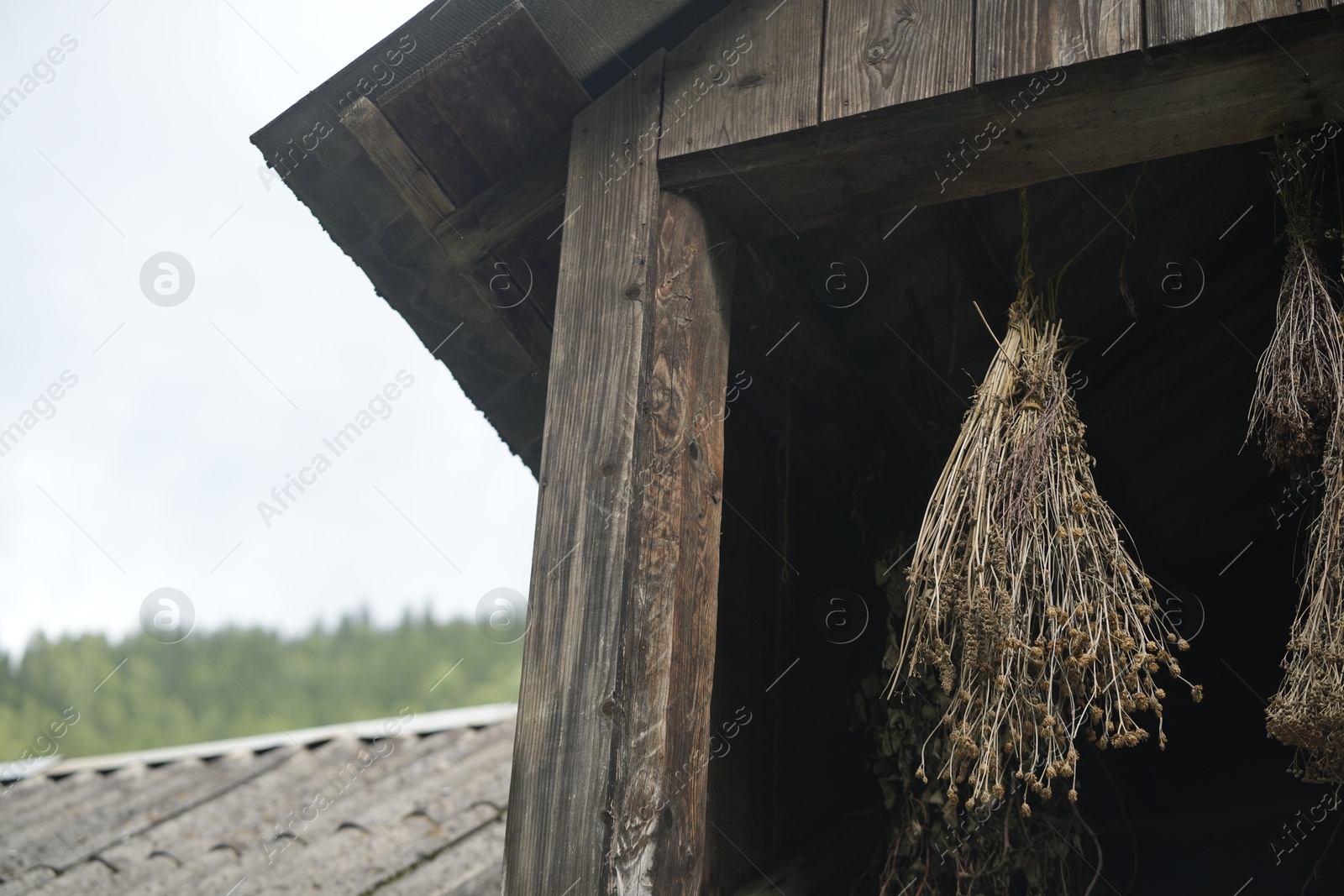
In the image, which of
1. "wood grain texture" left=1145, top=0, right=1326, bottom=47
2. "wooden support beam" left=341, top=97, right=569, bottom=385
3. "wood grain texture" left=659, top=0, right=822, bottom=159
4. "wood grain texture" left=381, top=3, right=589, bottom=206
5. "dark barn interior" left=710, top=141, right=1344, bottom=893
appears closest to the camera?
"wood grain texture" left=1145, top=0, right=1326, bottom=47

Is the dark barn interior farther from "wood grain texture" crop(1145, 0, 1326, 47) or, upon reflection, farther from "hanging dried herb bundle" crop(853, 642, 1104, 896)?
"wood grain texture" crop(1145, 0, 1326, 47)

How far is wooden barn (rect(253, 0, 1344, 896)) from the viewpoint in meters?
1.62

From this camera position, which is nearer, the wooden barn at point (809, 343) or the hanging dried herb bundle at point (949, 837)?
the wooden barn at point (809, 343)

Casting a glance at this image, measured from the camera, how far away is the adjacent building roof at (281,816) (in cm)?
A: 404

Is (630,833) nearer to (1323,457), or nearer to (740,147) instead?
(740,147)

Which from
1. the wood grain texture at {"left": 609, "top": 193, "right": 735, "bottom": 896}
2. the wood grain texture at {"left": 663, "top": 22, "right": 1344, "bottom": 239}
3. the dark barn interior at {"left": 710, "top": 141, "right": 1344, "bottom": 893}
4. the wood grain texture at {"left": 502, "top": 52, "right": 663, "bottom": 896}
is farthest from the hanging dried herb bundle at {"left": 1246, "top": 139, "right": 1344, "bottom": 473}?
the wood grain texture at {"left": 502, "top": 52, "right": 663, "bottom": 896}

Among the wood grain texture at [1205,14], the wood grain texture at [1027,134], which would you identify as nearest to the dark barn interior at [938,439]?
the wood grain texture at [1027,134]

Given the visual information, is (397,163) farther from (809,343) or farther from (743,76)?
(809,343)

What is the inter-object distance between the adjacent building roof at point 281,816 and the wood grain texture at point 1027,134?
2.69m

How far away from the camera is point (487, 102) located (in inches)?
81.3

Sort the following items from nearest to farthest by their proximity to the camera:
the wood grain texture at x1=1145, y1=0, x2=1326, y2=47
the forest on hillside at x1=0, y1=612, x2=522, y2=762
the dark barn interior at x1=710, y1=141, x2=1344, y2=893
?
1. the wood grain texture at x1=1145, y1=0, x2=1326, y2=47
2. the dark barn interior at x1=710, y1=141, x2=1344, y2=893
3. the forest on hillside at x1=0, y1=612, x2=522, y2=762

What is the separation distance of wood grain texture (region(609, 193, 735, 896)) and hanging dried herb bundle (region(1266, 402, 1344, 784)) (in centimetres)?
86

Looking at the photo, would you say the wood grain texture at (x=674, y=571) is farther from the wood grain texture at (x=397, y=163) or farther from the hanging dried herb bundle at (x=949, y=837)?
the hanging dried herb bundle at (x=949, y=837)

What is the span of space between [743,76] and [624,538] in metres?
0.84
